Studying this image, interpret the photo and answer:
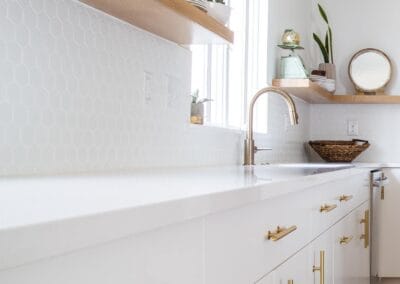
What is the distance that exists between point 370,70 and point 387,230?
1.14m

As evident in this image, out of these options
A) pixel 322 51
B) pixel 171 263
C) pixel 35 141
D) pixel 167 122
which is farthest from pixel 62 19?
pixel 322 51

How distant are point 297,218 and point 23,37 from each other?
0.85 meters

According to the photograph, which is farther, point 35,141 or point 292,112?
point 292,112

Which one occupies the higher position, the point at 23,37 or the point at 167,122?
the point at 23,37

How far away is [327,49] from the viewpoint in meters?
4.46

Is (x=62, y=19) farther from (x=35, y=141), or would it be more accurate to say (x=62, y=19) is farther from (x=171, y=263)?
(x=171, y=263)

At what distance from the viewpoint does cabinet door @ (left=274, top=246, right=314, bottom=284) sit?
1583 mm

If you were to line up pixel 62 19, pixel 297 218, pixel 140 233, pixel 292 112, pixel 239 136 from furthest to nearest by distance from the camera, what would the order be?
1. pixel 239 136
2. pixel 292 112
3. pixel 297 218
4. pixel 62 19
5. pixel 140 233

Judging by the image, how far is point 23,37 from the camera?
4.57 ft

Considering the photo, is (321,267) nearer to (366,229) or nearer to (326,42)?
(366,229)

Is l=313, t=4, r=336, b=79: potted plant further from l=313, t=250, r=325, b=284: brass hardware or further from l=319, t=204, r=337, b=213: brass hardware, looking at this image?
l=313, t=250, r=325, b=284: brass hardware

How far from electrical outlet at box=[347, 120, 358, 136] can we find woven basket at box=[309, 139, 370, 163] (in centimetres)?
32

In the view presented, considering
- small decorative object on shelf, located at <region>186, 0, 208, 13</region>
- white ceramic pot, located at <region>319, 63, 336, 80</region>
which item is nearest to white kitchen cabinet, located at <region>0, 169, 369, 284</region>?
small decorative object on shelf, located at <region>186, 0, 208, 13</region>

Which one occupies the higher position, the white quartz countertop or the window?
the window
